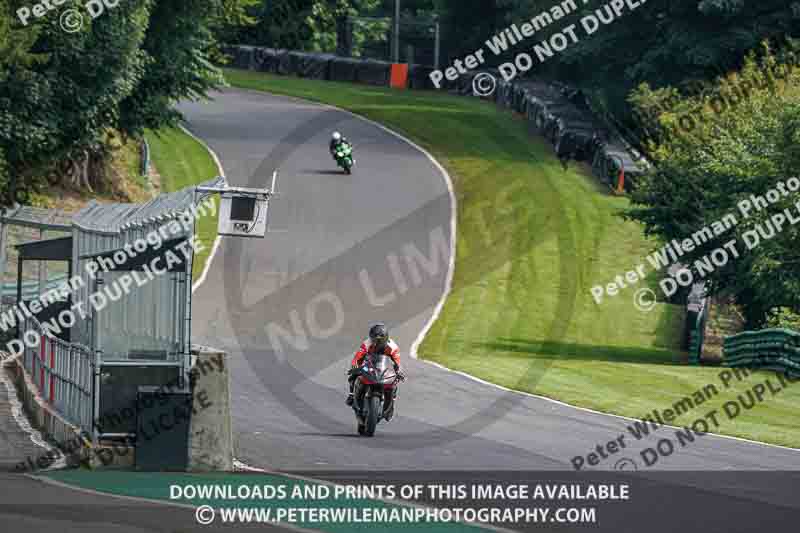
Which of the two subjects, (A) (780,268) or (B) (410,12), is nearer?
(A) (780,268)

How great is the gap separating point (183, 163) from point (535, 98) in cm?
1728

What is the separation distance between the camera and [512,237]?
46.3 metres

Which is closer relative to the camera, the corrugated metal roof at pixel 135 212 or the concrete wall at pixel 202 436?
the concrete wall at pixel 202 436

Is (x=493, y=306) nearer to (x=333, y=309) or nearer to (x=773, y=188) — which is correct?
(x=333, y=309)

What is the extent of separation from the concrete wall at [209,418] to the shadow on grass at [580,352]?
17765mm

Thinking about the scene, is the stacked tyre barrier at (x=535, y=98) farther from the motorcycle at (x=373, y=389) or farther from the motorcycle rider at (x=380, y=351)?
the motorcycle at (x=373, y=389)

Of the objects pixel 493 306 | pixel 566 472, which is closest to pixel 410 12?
pixel 493 306

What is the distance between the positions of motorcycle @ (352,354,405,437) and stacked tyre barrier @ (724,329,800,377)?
1243 cm

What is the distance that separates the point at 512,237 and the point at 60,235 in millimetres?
25130

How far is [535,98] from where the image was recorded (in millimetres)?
64312

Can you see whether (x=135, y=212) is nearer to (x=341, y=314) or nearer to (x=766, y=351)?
(x=766, y=351)

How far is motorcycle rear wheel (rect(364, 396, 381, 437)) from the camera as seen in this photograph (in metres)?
19.9

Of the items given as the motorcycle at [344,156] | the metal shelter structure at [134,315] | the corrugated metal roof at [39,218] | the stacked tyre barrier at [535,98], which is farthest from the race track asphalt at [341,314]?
the stacked tyre barrier at [535,98]

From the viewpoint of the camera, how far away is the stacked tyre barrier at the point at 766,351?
3014 cm
